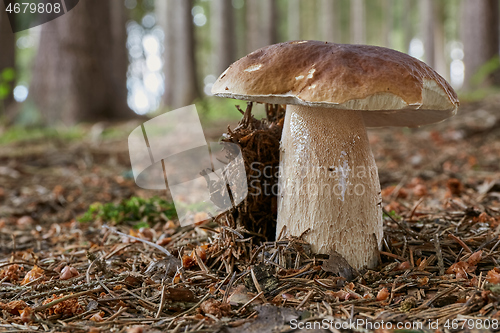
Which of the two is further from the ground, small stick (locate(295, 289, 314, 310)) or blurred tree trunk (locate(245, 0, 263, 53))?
blurred tree trunk (locate(245, 0, 263, 53))

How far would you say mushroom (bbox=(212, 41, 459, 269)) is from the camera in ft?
5.94

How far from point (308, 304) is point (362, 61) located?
1.24 m

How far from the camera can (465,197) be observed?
3682mm

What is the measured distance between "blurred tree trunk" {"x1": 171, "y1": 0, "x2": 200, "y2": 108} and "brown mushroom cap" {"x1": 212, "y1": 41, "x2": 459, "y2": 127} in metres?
10.1

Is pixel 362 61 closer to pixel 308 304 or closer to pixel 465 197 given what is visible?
pixel 308 304

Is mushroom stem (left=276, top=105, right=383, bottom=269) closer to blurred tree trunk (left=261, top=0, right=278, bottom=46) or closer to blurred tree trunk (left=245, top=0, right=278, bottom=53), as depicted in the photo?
blurred tree trunk (left=245, top=0, right=278, bottom=53)

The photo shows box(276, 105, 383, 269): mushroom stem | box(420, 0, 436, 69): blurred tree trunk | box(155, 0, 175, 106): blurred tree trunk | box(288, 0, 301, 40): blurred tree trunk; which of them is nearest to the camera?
box(276, 105, 383, 269): mushroom stem

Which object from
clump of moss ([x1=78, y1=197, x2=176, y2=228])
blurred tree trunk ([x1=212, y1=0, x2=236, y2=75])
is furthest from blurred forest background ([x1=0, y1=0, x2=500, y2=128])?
clump of moss ([x1=78, y1=197, x2=176, y2=228])

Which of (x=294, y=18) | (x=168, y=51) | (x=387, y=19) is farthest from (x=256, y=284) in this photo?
(x=387, y=19)

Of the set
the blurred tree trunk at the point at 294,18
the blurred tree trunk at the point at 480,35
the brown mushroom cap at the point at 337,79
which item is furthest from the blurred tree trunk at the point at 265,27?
the brown mushroom cap at the point at 337,79

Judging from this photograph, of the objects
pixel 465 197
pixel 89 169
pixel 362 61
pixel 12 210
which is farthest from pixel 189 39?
pixel 362 61

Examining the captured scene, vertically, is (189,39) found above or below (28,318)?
above

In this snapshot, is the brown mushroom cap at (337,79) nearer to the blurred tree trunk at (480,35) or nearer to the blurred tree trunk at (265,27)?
the blurred tree trunk at (480,35)

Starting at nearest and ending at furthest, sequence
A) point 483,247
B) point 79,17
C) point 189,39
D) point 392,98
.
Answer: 1. point 392,98
2. point 483,247
3. point 79,17
4. point 189,39
